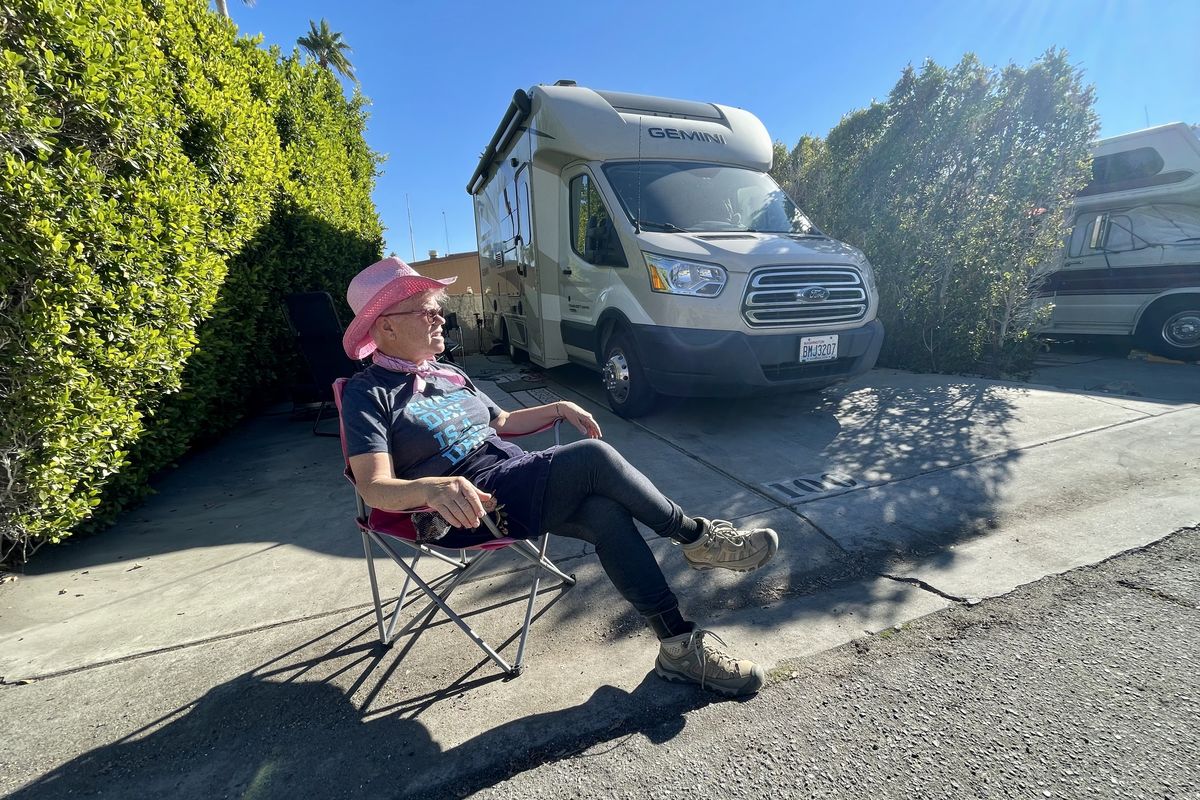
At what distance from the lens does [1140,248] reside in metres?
6.98

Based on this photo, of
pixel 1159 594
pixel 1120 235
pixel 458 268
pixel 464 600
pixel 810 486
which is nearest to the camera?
pixel 1159 594

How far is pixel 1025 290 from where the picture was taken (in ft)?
20.4

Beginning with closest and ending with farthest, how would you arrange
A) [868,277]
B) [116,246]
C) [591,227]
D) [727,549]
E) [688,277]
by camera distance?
[727,549] < [116,246] < [688,277] < [868,277] < [591,227]

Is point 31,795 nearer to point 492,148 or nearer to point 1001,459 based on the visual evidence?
point 1001,459

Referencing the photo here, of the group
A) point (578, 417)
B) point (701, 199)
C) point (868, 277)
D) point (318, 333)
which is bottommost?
point (578, 417)

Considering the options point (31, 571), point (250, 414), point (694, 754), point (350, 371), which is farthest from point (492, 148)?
point (694, 754)

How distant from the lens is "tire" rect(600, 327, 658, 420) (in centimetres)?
456

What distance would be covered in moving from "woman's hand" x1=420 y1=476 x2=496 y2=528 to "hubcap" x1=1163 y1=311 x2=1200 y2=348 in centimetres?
932

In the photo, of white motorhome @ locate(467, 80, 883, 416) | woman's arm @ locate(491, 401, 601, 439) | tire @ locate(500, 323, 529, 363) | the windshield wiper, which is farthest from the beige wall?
woman's arm @ locate(491, 401, 601, 439)

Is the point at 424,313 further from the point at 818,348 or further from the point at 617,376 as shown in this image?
the point at 818,348

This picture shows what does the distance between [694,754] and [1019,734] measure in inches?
38.5

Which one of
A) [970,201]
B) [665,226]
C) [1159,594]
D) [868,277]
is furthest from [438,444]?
[970,201]

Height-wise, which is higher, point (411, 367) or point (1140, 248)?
point (1140, 248)

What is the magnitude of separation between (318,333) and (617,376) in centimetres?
298
